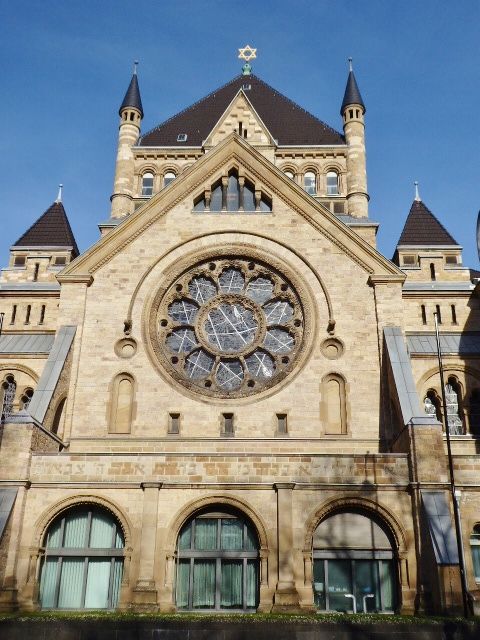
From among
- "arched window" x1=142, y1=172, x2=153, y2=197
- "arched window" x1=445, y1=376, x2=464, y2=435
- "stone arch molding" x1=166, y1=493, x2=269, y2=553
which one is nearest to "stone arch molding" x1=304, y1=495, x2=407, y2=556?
"stone arch molding" x1=166, y1=493, x2=269, y2=553

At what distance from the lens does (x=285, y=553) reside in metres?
22.7

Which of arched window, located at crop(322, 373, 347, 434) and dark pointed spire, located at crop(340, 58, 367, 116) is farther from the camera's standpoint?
dark pointed spire, located at crop(340, 58, 367, 116)

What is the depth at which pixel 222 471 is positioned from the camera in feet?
78.6

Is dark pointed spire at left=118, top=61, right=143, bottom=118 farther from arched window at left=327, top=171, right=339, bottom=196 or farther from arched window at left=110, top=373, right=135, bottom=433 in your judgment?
arched window at left=110, top=373, right=135, bottom=433

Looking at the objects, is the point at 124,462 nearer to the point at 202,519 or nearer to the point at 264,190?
the point at 202,519

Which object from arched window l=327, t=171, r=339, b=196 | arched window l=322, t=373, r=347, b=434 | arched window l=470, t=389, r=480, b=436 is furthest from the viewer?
arched window l=327, t=171, r=339, b=196

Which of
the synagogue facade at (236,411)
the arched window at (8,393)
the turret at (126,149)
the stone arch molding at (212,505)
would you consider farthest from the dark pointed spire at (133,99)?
the stone arch molding at (212,505)

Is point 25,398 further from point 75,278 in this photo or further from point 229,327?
point 229,327

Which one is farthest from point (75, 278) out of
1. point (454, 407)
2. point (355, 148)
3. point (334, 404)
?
point (355, 148)

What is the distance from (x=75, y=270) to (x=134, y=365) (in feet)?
16.2

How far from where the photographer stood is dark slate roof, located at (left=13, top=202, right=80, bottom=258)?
43.1m

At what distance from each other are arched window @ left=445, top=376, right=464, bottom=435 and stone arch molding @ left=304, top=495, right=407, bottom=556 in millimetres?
9968

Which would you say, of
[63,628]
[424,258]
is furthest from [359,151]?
[63,628]

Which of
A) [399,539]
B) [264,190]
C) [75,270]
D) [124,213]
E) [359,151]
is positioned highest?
[359,151]
